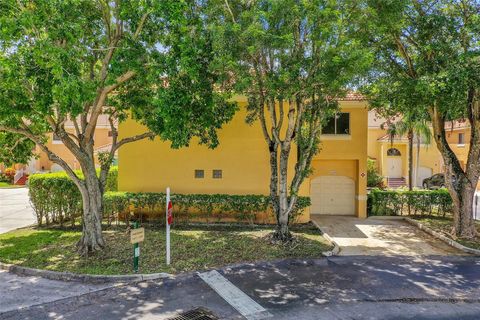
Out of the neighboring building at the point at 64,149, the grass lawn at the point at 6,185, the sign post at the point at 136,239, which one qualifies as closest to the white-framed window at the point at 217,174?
the sign post at the point at 136,239

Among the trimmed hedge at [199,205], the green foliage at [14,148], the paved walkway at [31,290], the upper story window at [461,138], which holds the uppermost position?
the upper story window at [461,138]

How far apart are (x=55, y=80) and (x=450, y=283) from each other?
1065 centimetres

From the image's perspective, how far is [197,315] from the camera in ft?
21.4

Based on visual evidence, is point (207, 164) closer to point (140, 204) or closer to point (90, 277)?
point (140, 204)

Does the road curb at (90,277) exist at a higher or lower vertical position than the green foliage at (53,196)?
lower

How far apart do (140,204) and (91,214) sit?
4.31 metres

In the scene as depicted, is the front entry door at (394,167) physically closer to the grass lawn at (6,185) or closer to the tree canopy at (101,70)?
the tree canopy at (101,70)

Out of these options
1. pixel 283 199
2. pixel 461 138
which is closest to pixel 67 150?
pixel 283 199

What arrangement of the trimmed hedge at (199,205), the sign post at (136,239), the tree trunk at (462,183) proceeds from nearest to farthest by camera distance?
the sign post at (136,239), the tree trunk at (462,183), the trimmed hedge at (199,205)

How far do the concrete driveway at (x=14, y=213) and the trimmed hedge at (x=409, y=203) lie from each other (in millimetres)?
16426

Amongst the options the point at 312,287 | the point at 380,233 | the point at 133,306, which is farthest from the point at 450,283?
the point at 133,306

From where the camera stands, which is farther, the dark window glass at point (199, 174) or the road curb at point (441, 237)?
the dark window glass at point (199, 174)

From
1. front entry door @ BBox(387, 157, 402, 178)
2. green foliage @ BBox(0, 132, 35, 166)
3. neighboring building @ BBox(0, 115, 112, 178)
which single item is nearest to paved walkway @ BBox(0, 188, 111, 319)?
green foliage @ BBox(0, 132, 35, 166)

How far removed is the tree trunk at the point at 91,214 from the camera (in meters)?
10.0
